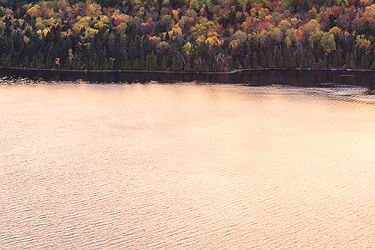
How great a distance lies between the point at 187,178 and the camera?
33.2 metres

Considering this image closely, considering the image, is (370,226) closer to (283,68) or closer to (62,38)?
(283,68)

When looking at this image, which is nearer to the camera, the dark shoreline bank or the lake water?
the lake water

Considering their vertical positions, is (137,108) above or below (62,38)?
below

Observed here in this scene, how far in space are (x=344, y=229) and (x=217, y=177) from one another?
10.5 meters

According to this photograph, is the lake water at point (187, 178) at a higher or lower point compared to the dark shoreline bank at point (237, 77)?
lower

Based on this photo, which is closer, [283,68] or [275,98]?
[275,98]

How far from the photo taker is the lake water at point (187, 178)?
24.2 metres

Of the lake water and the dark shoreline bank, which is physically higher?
the dark shoreline bank

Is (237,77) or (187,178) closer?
(187,178)

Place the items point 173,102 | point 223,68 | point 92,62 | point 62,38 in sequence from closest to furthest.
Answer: point 173,102
point 223,68
point 92,62
point 62,38

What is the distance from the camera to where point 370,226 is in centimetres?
2509

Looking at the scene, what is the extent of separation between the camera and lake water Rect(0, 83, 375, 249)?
2425cm

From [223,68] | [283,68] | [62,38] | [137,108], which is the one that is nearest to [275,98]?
[137,108]

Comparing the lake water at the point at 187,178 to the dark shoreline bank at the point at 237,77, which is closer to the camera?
the lake water at the point at 187,178
